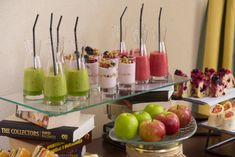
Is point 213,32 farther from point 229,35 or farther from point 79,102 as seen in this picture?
point 79,102

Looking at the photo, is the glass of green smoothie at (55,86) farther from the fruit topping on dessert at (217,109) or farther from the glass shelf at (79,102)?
the fruit topping on dessert at (217,109)

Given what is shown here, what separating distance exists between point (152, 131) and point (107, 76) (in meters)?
0.25

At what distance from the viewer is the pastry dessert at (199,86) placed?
1.81m

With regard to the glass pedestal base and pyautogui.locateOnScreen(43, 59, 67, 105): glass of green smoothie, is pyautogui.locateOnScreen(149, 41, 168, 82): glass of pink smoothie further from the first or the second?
pyautogui.locateOnScreen(43, 59, 67, 105): glass of green smoothie

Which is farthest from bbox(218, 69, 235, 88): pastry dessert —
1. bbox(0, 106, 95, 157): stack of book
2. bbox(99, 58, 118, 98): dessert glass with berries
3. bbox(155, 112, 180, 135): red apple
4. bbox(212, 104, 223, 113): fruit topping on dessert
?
bbox(0, 106, 95, 157): stack of book

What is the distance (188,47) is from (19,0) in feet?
3.47

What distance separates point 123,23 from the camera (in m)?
1.90

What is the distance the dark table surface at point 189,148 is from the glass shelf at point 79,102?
293 mm

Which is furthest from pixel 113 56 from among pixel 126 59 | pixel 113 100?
pixel 113 100

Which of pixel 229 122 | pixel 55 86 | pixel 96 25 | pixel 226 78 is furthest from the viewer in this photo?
pixel 226 78

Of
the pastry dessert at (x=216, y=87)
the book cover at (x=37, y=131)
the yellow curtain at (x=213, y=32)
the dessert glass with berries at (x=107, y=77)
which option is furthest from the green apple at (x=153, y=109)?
the yellow curtain at (x=213, y=32)

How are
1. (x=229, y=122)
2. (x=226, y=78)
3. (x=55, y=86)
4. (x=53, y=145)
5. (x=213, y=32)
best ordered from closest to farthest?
(x=55, y=86)
(x=53, y=145)
(x=229, y=122)
(x=226, y=78)
(x=213, y=32)

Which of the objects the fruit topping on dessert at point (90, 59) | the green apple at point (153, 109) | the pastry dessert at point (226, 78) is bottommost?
the green apple at point (153, 109)

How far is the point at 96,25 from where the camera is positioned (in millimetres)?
1783
